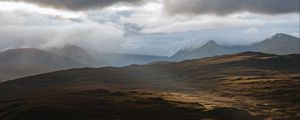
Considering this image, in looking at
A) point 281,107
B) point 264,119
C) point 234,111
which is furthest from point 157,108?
point 281,107

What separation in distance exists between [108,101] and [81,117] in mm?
43511

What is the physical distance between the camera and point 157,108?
162m

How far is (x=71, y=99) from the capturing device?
186 meters

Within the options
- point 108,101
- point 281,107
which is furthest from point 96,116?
point 281,107

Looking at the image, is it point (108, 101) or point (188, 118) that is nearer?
point (188, 118)

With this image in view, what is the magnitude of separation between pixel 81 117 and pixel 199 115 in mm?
41009

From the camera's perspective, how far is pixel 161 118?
470ft

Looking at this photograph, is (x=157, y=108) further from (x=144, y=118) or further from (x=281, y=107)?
(x=281, y=107)

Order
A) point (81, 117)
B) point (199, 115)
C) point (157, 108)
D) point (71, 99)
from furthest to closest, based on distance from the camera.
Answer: point (71, 99)
point (157, 108)
point (199, 115)
point (81, 117)

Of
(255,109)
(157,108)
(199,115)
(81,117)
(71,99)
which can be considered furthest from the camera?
(71,99)

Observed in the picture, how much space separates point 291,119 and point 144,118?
166ft

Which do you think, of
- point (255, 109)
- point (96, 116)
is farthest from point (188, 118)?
point (255, 109)

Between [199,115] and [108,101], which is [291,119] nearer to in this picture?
[199,115]

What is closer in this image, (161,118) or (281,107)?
(161,118)
